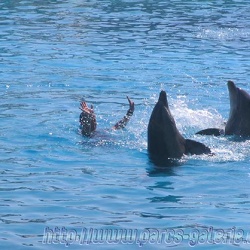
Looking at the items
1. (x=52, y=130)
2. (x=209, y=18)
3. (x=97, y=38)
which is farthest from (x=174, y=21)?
(x=52, y=130)

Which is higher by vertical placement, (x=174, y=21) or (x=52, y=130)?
(x=52, y=130)

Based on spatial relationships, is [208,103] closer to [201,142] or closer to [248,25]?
[201,142]

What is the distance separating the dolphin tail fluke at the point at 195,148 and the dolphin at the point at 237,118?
1.19 metres

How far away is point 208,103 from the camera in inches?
613

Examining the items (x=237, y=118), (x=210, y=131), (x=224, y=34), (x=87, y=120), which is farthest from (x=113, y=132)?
(x=224, y=34)

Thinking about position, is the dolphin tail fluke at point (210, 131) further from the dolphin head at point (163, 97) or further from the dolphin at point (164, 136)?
the dolphin head at point (163, 97)

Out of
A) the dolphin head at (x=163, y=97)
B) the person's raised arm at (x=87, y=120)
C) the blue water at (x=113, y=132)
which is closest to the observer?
the blue water at (x=113, y=132)

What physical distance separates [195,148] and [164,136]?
457 millimetres

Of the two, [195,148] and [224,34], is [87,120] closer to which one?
[195,148]

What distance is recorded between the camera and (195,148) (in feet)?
37.8

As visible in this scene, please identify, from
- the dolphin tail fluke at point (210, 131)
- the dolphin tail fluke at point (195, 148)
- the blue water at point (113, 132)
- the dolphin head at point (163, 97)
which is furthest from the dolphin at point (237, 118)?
the dolphin head at point (163, 97)

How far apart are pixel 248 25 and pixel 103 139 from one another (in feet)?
48.4

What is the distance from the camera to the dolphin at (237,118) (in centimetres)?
1276

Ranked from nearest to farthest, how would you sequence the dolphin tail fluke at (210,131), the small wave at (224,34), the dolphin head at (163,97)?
the dolphin head at (163,97)
the dolphin tail fluke at (210,131)
the small wave at (224,34)
